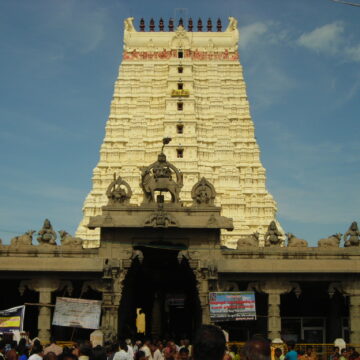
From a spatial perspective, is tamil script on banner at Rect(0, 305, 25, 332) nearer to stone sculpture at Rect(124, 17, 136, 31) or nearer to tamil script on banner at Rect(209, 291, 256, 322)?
tamil script on banner at Rect(209, 291, 256, 322)

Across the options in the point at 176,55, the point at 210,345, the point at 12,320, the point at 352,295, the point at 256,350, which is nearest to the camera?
the point at 210,345

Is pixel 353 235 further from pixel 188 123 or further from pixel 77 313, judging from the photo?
pixel 188 123

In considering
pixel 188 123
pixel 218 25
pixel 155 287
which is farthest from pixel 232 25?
pixel 155 287

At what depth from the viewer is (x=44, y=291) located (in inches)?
1147

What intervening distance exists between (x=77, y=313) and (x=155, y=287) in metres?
12.8

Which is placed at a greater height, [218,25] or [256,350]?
[218,25]

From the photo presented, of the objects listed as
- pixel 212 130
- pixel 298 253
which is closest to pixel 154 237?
pixel 298 253

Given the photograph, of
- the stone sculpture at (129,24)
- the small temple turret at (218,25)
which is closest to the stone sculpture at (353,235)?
the stone sculpture at (129,24)

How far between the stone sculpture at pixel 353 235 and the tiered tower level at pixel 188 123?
139 feet

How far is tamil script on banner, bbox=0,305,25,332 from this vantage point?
80.1 feet

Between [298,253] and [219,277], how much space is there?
4.25 meters

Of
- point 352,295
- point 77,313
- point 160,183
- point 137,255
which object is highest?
point 160,183

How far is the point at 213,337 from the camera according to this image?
22.1 ft

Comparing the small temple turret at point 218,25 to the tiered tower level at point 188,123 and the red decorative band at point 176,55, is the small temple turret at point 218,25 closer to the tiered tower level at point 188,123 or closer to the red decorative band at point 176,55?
the tiered tower level at point 188,123
